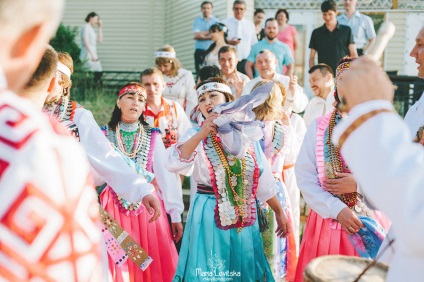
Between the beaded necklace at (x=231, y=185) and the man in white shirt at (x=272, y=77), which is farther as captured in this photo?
the man in white shirt at (x=272, y=77)

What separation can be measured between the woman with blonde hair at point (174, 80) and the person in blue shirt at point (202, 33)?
13.8 ft

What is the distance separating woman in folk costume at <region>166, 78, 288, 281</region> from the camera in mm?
4191

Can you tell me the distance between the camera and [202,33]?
11.8 m

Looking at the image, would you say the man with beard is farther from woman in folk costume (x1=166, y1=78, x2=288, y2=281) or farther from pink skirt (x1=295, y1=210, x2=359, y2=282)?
pink skirt (x1=295, y1=210, x2=359, y2=282)

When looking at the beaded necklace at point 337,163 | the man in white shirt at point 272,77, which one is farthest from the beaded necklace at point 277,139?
the man in white shirt at point 272,77

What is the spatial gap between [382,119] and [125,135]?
3801mm

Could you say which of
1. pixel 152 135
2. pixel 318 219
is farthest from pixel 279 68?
pixel 318 219

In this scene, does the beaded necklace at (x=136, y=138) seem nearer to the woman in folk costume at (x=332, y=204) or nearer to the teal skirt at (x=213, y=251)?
the teal skirt at (x=213, y=251)

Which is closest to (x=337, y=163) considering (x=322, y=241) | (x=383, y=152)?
(x=322, y=241)

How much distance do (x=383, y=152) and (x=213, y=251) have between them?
2.98m

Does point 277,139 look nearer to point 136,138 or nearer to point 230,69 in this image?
point 136,138

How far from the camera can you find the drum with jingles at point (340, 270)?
2062 mm

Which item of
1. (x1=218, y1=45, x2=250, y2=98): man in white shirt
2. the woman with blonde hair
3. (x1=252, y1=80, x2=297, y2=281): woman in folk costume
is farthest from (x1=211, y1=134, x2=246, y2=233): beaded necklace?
the woman with blonde hair

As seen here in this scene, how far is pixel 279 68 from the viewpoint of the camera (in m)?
9.52
